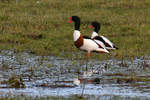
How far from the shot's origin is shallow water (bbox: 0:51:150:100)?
10133mm

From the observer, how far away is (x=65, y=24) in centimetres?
1922

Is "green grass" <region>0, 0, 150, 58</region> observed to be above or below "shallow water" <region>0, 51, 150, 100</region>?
above

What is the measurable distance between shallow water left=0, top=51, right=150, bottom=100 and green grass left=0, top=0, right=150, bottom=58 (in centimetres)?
104

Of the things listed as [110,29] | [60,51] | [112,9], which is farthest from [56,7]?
[60,51]

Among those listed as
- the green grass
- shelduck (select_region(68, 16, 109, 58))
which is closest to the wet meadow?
the green grass

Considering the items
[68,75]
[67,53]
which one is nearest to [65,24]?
[67,53]

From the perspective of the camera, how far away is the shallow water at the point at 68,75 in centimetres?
1013

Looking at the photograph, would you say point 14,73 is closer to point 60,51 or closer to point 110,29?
point 60,51

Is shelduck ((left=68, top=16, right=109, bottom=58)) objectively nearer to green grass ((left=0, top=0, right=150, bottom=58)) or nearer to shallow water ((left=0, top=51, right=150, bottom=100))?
shallow water ((left=0, top=51, right=150, bottom=100))

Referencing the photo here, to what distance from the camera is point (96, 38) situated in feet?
47.6

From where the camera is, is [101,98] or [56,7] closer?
[101,98]

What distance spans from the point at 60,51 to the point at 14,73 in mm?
Result: 3648

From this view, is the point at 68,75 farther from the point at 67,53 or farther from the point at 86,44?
the point at 67,53

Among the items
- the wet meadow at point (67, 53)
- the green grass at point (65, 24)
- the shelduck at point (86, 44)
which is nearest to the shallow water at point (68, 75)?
the wet meadow at point (67, 53)
